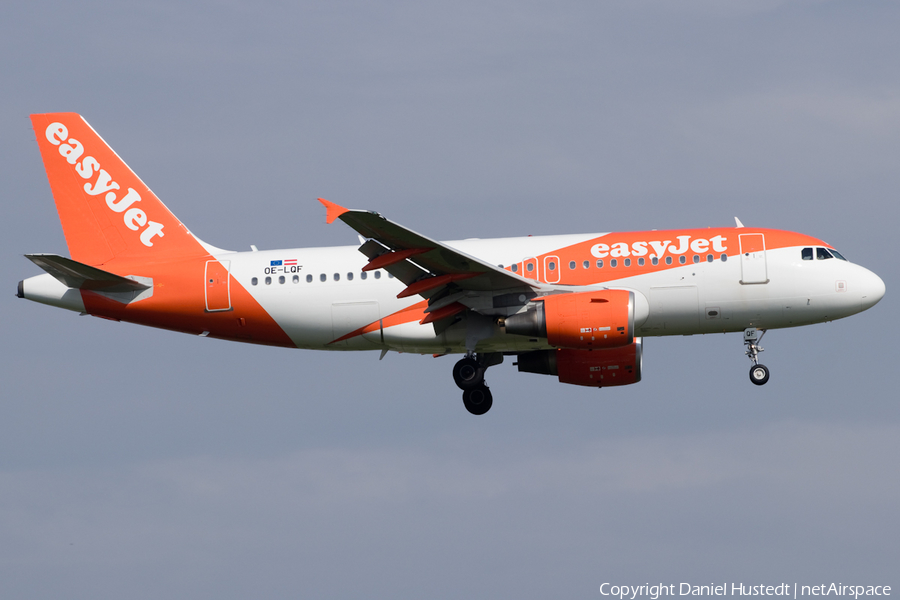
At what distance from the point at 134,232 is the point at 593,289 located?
15.1 metres

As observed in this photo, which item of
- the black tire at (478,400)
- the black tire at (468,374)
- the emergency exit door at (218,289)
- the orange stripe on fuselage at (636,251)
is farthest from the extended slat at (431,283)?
the emergency exit door at (218,289)

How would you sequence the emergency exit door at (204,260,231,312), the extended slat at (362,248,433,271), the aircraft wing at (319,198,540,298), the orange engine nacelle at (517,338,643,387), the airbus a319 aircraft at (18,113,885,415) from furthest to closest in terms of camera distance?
the orange engine nacelle at (517,338,643,387) < the emergency exit door at (204,260,231,312) < the airbus a319 aircraft at (18,113,885,415) < the extended slat at (362,248,433,271) < the aircraft wing at (319,198,540,298)

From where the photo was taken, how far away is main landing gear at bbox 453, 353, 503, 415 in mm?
33656

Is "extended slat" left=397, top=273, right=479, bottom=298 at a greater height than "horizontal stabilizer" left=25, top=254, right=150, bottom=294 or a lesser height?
lesser

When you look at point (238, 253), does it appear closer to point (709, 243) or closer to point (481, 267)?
point (481, 267)

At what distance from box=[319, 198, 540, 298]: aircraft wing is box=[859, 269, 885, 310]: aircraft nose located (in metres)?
9.71

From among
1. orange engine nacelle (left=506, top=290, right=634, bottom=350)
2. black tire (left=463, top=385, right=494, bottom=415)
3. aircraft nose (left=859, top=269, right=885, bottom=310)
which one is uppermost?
aircraft nose (left=859, top=269, right=885, bottom=310)

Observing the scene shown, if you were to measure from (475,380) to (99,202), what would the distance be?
541 inches

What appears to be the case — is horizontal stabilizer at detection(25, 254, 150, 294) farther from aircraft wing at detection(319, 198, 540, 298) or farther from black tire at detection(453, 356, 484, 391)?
black tire at detection(453, 356, 484, 391)

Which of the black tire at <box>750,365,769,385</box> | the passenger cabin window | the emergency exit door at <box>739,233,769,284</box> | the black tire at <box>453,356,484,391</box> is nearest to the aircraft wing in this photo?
the black tire at <box>453,356,484,391</box>

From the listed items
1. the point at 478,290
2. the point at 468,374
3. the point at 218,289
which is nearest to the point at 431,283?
the point at 478,290

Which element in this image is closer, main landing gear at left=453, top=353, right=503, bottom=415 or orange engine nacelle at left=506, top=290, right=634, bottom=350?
orange engine nacelle at left=506, top=290, right=634, bottom=350

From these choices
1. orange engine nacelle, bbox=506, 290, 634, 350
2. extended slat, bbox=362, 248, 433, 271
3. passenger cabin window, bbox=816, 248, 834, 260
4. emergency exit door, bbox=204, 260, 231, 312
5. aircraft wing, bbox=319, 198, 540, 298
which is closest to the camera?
aircraft wing, bbox=319, 198, 540, 298

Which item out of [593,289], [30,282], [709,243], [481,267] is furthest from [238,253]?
[709,243]
